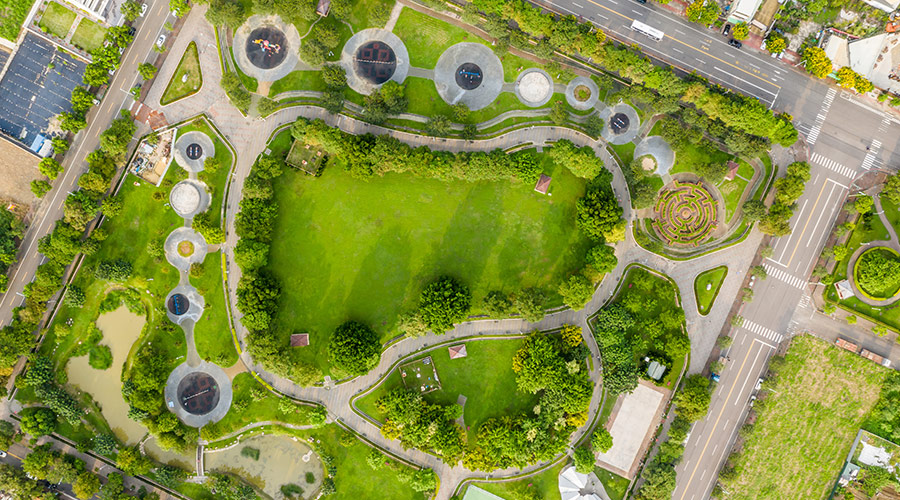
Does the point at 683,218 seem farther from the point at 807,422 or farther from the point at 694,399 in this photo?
the point at 807,422

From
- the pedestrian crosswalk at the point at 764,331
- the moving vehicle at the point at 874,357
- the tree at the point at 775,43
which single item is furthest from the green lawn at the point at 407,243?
the moving vehicle at the point at 874,357

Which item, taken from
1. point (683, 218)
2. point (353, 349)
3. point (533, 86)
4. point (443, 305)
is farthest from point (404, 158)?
point (683, 218)

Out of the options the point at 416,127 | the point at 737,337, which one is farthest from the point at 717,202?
the point at 416,127

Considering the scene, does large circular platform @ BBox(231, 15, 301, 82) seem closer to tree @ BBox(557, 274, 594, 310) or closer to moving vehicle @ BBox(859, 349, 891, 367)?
tree @ BBox(557, 274, 594, 310)

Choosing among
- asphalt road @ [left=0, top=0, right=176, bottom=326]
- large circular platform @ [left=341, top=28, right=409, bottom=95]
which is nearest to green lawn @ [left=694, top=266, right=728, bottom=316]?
large circular platform @ [left=341, top=28, right=409, bottom=95]

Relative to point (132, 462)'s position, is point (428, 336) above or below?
above

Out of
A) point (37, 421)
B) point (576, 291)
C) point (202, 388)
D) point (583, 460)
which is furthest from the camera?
point (202, 388)

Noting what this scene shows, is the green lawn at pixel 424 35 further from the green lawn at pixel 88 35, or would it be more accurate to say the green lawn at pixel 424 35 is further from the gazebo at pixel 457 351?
the green lawn at pixel 88 35
